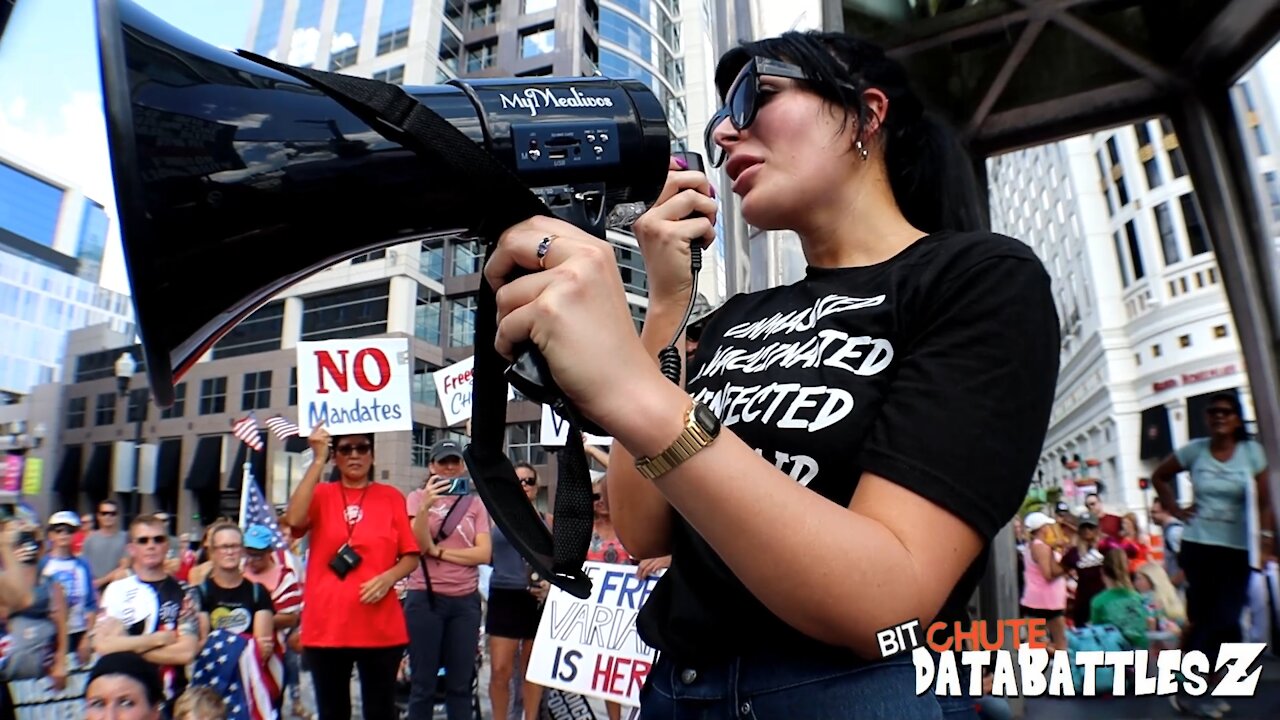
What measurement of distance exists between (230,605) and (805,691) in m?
4.40

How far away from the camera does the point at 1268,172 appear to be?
4.29m

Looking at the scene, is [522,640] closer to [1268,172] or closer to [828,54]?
[828,54]

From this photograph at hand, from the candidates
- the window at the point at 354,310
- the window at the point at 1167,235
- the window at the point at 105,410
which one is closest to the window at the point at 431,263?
the window at the point at 354,310

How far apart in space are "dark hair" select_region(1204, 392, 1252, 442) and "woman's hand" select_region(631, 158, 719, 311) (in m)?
4.72

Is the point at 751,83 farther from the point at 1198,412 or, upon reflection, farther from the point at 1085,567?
the point at 1085,567

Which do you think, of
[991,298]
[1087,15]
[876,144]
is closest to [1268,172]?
[1087,15]

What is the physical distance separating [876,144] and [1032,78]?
4715 mm

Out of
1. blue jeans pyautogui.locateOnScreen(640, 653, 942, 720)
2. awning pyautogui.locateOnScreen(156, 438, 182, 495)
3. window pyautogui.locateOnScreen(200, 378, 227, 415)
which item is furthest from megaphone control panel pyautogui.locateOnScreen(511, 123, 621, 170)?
awning pyautogui.locateOnScreen(156, 438, 182, 495)

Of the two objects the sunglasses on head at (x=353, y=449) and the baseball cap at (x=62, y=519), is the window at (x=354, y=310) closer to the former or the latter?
the baseball cap at (x=62, y=519)

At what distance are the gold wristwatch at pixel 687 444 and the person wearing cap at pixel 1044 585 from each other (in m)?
5.48

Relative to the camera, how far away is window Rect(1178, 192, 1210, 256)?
4.63 m

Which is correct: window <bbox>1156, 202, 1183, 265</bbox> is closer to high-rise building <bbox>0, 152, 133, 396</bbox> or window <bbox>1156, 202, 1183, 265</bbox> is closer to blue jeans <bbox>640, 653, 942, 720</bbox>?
blue jeans <bbox>640, 653, 942, 720</bbox>

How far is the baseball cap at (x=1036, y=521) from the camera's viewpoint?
6.07 metres

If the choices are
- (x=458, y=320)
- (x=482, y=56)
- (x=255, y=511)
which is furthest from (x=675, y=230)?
(x=482, y=56)
